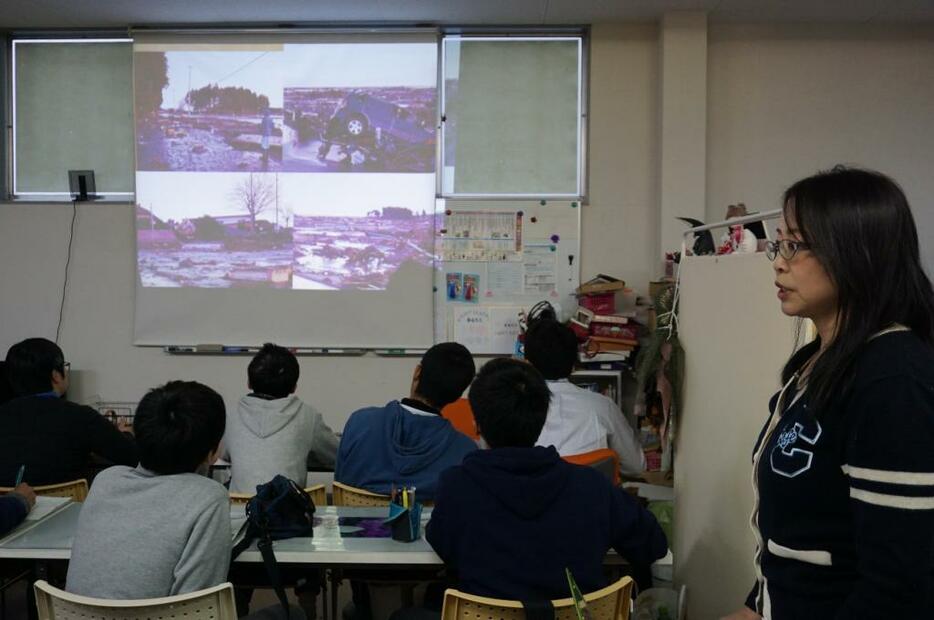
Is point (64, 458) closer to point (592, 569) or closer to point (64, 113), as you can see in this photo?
point (592, 569)

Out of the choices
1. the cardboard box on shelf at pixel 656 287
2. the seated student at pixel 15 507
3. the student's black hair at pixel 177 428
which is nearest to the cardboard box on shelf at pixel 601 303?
the cardboard box on shelf at pixel 656 287

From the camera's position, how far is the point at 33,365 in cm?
285

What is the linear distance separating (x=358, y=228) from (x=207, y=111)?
1.20 meters

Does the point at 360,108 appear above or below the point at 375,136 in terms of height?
above

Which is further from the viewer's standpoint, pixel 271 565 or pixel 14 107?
pixel 14 107

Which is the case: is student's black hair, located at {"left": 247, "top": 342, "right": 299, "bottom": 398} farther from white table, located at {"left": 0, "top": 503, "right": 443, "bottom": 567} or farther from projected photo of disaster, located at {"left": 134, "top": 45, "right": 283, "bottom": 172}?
projected photo of disaster, located at {"left": 134, "top": 45, "right": 283, "bottom": 172}

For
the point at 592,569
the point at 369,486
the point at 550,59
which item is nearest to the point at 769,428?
the point at 592,569

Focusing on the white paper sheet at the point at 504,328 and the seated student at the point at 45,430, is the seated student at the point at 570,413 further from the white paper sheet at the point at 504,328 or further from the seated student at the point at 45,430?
the white paper sheet at the point at 504,328

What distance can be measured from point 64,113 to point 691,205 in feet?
13.1

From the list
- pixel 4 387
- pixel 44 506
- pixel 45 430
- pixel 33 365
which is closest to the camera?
pixel 44 506

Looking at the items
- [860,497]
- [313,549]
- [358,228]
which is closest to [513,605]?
[313,549]

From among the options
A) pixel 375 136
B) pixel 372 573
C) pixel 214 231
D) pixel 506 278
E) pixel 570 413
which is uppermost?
pixel 375 136

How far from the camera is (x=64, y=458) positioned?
9.09 ft

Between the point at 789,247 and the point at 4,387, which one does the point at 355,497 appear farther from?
the point at 4,387
